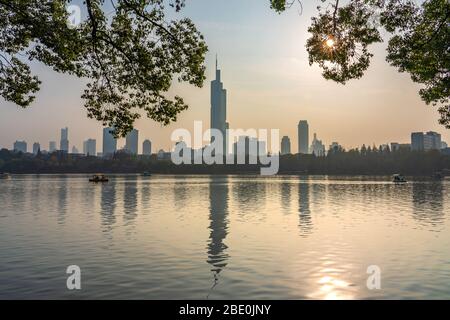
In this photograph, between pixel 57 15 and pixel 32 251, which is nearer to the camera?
pixel 57 15

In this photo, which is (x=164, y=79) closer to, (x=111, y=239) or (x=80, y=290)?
(x=80, y=290)

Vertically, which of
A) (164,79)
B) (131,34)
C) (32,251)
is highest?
(131,34)

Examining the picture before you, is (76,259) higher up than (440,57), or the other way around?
(440,57)

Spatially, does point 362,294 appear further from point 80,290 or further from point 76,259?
point 76,259

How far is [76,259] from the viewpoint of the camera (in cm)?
2738

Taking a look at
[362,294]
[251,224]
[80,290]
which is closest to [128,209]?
[251,224]

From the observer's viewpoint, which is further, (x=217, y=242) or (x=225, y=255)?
(x=217, y=242)

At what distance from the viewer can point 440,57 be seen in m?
28.0

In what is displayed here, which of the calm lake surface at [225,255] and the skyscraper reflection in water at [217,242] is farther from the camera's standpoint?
the skyscraper reflection in water at [217,242]

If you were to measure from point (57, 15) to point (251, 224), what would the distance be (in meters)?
28.8

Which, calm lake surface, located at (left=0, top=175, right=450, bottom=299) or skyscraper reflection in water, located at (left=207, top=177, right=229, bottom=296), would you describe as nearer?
calm lake surface, located at (left=0, top=175, right=450, bottom=299)
